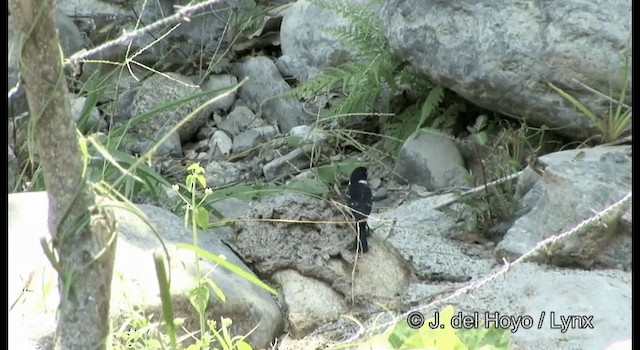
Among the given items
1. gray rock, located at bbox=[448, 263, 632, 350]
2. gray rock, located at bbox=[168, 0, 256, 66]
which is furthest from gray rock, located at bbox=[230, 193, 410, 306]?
gray rock, located at bbox=[168, 0, 256, 66]

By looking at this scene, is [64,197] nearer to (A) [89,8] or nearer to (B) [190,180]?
(B) [190,180]

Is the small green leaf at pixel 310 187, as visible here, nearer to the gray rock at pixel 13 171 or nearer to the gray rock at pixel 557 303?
the gray rock at pixel 557 303

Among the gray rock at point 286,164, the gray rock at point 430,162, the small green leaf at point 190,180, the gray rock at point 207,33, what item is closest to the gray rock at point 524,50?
the gray rock at point 430,162

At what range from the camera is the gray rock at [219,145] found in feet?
13.6

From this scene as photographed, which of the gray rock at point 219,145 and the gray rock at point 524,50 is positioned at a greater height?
the gray rock at point 524,50

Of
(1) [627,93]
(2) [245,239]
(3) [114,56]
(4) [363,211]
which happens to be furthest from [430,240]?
(3) [114,56]

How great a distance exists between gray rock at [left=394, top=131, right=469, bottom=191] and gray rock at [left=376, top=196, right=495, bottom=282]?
175 millimetres

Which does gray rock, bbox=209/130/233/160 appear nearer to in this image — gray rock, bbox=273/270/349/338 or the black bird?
the black bird

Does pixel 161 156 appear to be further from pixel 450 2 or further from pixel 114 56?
pixel 450 2

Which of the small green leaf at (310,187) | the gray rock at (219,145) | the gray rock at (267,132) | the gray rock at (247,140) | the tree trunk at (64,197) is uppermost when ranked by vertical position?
the tree trunk at (64,197)

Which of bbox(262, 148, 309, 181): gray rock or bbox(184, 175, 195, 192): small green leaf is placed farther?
bbox(262, 148, 309, 181): gray rock

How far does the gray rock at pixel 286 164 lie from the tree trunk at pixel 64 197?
8.13 ft

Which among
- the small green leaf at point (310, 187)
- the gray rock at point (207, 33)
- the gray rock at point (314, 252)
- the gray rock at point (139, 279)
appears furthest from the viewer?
the gray rock at point (207, 33)

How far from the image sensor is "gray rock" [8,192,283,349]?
2084 millimetres
